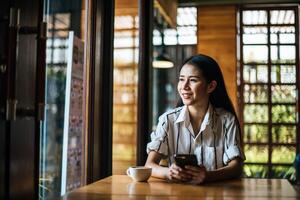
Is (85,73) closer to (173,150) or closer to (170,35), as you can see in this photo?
(173,150)

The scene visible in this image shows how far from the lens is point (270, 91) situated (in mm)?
5621

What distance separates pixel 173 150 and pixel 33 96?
101 cm

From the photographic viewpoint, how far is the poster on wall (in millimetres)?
1927

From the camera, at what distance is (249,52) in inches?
224

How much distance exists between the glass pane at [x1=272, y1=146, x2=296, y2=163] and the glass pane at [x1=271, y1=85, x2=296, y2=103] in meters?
0.66

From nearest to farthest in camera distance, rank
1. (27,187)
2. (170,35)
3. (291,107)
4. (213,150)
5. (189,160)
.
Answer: (27,187) < (189,160) < (213,150) < (291,107) < (170,35)

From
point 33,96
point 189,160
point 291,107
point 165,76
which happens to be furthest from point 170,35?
point 33,96

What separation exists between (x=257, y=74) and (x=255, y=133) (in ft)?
2.76

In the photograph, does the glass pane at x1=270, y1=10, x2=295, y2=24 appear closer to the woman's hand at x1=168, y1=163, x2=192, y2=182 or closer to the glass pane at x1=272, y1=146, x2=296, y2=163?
the glass pane at x1=272, y1=146, x2=296, y2=163

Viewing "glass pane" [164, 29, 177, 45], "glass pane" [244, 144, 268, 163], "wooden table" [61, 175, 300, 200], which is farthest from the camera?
"glass pane" [164, 29, 177, 45]

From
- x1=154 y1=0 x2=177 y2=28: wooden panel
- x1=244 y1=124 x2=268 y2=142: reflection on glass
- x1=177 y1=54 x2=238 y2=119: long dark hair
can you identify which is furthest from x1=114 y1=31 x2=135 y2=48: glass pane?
x1=244 y1=124 x2=268 y2=142: reflection on glass

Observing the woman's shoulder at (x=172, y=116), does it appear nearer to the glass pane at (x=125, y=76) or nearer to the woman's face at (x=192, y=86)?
the woman's face at (x=192, y=86)

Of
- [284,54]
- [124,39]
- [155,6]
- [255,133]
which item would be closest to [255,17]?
[284,54]

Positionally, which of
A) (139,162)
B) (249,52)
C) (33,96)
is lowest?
(139,162)
